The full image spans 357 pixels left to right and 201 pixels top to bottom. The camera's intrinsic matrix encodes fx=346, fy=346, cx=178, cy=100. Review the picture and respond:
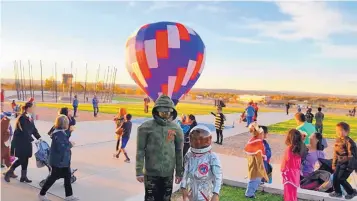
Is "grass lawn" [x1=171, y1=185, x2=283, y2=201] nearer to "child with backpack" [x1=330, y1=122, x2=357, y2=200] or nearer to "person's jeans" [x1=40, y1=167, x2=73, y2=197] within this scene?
"child with backpack" [x1=330, y1=122, x2=357, y2=200]

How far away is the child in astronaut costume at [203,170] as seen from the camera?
3965 millimetres

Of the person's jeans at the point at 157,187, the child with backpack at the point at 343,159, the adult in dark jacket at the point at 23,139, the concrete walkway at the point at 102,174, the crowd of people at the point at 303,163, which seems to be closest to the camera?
the person's jeans at the point at 157,187

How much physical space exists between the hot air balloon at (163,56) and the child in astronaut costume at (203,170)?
18.2 feet

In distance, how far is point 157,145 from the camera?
4191 mm

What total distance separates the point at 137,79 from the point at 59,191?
458 centimetres

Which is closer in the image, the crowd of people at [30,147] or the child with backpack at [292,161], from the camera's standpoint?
the child with backpack at [292,161]

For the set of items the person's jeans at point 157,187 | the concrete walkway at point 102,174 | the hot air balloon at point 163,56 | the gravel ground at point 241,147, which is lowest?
the gravel ground at point 241,147

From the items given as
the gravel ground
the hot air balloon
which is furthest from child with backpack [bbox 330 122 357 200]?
the hot air balloon

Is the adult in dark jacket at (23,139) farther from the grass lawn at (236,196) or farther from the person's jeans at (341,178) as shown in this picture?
the person's jeans at (341,178)

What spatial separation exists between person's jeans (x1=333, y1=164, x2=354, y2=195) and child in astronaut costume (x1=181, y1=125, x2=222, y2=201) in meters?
3.06

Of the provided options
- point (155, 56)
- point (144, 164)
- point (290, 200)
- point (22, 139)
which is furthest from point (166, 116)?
point (155, 56)

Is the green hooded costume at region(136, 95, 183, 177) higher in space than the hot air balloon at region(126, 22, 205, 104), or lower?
lower

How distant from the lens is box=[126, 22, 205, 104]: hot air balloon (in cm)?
939

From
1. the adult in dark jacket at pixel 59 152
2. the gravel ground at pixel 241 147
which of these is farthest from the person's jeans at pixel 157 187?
the gravel ground at pixel 241 147
